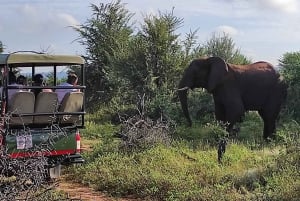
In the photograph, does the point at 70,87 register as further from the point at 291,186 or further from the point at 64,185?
the point at 291,186

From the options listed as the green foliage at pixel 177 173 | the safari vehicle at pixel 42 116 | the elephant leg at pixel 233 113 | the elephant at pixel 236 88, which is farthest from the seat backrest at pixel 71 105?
the elephant leg at pixel 233 113

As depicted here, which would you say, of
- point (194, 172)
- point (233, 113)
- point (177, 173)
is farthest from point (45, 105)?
point (233, 113)

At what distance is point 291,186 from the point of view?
7824 mm

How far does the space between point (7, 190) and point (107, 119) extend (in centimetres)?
1452

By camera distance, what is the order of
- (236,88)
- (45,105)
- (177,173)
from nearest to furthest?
(45,105)
(177,173)
(236,88)

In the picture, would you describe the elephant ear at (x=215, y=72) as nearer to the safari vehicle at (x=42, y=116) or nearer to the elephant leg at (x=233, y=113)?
the elephant leg at (x=233, y=113)

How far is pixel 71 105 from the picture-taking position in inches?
395

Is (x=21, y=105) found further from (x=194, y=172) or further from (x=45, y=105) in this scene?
(x=194, y=172)

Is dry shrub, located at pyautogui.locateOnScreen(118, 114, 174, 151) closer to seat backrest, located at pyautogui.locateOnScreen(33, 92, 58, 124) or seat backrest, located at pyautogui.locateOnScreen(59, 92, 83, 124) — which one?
seat backrest, located at pyautogui.locateOnScreen(59, 92, 83, 124)

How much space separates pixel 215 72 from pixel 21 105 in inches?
277

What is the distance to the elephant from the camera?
1530cm

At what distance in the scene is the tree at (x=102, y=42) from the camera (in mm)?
23797

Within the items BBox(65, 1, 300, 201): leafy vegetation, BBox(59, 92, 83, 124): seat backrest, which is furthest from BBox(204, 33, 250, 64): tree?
BBox(59, 92, 83, 124): seat backrest

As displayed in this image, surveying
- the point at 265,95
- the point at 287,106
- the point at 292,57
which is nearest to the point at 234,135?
the point at 265,95
